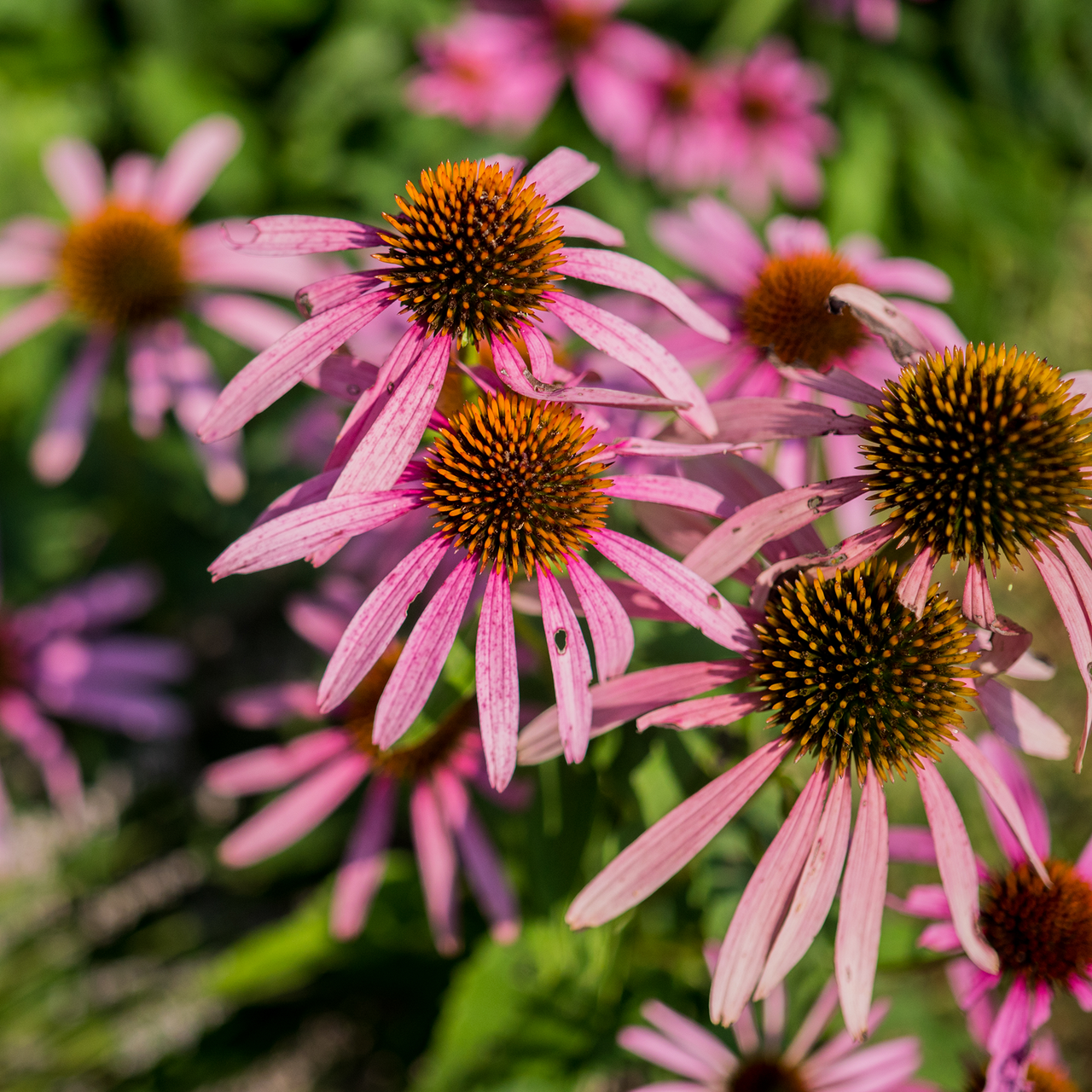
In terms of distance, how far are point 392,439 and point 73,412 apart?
1.38m

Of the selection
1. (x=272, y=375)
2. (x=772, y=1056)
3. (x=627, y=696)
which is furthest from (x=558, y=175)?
(x=772, y=1056)

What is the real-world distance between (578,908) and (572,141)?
8.28 ft

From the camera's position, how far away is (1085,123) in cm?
328

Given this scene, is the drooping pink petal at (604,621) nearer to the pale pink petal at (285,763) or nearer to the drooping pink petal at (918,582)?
the drooping pink petal at (918,582)

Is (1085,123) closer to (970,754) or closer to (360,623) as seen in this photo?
A: (970,754)

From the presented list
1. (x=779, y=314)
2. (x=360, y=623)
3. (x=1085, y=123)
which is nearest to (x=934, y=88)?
(x=1085, y=123)

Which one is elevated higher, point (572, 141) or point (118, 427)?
point (572, 141)

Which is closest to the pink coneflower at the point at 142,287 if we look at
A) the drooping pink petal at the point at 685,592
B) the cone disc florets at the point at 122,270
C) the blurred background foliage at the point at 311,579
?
the cone disc florets at the point at 122,270

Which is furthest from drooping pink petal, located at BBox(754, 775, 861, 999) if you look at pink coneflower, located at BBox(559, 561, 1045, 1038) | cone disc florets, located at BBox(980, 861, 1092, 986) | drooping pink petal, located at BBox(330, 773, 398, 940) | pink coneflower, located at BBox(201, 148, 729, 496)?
drooping pink petal, located at BBox(330, 773, 398, 940)

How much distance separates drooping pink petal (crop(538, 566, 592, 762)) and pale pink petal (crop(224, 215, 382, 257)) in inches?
17.4

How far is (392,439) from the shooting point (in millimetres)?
918

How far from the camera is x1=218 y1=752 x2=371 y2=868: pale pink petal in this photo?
5.50 feet

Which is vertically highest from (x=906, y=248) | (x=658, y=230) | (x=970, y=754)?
(x=906, y=248)

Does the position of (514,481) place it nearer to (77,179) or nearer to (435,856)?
(435,856)
